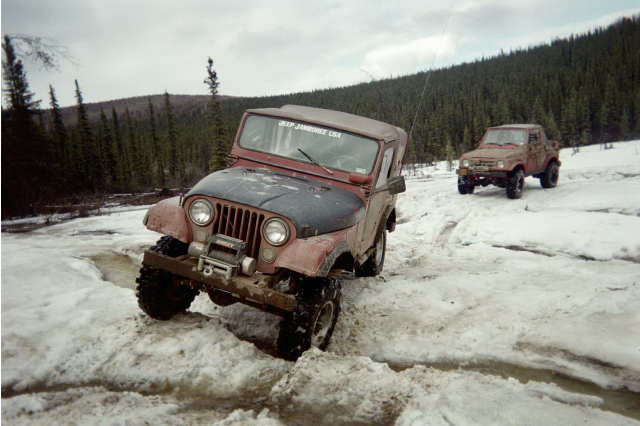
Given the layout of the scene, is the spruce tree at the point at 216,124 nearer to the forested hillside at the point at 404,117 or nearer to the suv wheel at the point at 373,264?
the forested hillside at the point at 404,117

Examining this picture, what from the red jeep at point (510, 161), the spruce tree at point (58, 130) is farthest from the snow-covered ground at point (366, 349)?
the spruce tree at point (58, 130)

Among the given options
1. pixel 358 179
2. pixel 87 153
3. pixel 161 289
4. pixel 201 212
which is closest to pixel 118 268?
pixel 161 289

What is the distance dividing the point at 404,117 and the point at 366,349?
14.2 m

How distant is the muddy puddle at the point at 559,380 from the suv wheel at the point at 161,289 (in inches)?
92.4

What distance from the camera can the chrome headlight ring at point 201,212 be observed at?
373 centimetres

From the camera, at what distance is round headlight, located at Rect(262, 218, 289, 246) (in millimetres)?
3498

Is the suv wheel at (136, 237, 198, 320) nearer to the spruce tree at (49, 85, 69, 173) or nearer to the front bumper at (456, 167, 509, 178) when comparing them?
the front bumper at (456, 167, 509, 178)

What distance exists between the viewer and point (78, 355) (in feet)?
11.9

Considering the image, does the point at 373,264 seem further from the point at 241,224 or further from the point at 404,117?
the point at 404,117

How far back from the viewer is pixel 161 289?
410 centimetres

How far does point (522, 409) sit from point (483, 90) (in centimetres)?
10693

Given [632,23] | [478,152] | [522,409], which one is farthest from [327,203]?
[632,23]

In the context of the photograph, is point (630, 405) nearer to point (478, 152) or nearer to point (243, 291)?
point (243, 291)

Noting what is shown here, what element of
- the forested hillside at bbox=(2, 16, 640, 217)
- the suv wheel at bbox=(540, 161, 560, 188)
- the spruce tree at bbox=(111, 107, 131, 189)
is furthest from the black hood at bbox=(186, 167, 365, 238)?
the spruce tree at bbox=(111, 107, 131, 189)
